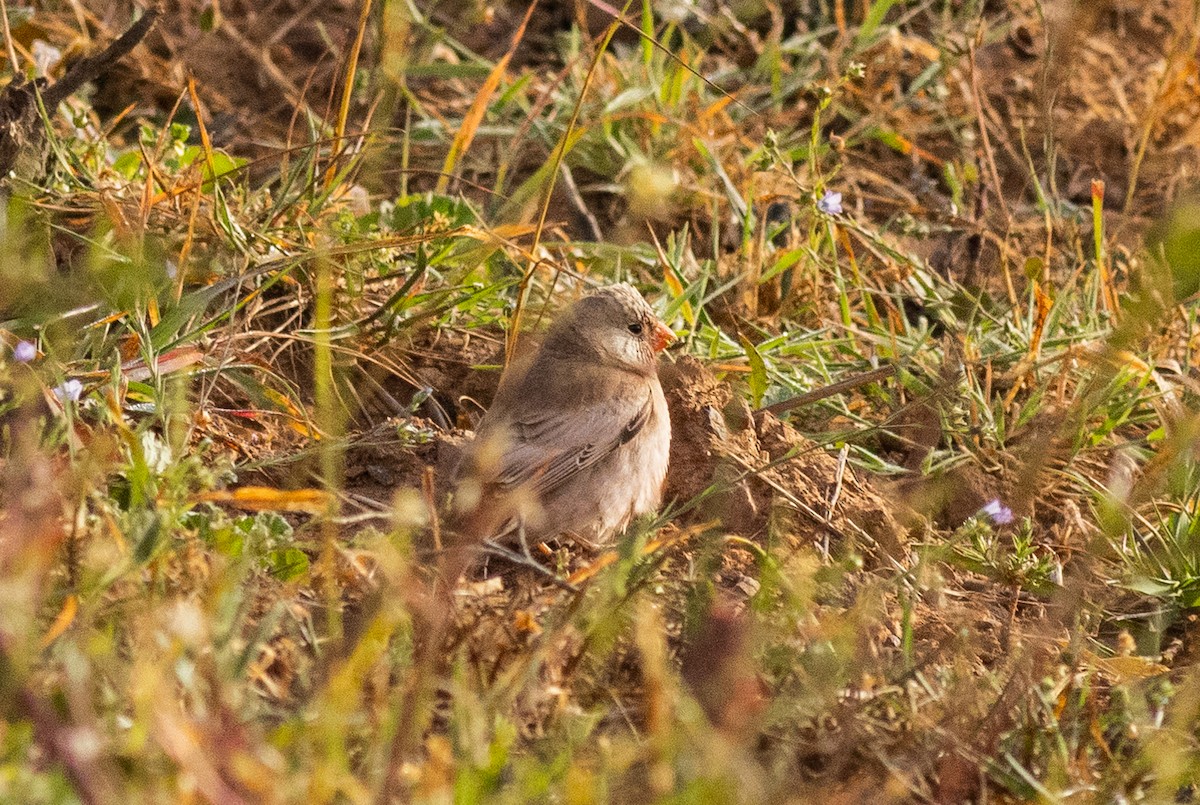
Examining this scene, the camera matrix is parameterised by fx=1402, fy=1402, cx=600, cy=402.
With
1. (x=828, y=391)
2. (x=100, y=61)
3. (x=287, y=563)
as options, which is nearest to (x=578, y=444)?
(x=828, y=391)

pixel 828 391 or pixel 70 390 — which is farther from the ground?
pixel 70 390

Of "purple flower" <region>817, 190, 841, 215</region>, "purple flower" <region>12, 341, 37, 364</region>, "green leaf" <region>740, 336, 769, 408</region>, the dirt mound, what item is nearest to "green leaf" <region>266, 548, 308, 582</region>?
"purple flower" <region>12, 341, 37, 364</region>

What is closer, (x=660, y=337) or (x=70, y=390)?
(x=70, y=390)

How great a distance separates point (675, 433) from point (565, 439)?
417 millimetres

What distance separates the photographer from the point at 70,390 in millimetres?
3365

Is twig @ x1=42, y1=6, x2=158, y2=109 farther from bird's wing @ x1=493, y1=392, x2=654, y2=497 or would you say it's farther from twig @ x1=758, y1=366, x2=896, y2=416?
twig @ x1=758, y1=366, x2=896, y2=416

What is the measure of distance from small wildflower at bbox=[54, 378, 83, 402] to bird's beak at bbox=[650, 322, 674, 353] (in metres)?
1.76

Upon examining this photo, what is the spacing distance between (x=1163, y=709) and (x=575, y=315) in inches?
83.5

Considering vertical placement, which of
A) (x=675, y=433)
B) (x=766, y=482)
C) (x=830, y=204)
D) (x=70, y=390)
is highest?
(x=830, y=204)

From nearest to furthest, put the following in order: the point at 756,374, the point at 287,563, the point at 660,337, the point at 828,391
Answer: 1. the point at 287,563
2. the point at 756,374
3. the point at 828,391
4. the point at 660,337

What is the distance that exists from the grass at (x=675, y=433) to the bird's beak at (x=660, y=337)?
21cm

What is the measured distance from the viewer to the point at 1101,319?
15.8ft

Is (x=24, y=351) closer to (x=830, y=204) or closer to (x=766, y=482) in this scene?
(x=766, y=482)

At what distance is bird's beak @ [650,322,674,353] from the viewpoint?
4461mm
